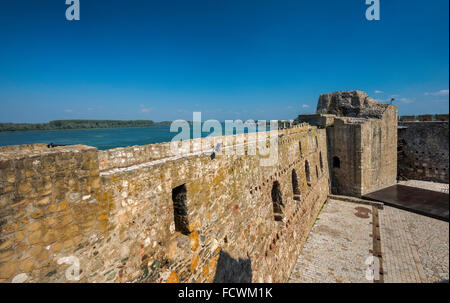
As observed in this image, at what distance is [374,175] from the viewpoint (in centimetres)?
1941

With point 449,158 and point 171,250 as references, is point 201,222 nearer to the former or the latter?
point 171,250

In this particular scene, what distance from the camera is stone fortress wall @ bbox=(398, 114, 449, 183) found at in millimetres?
21422

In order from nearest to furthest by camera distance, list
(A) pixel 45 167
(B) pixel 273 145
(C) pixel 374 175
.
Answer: (A) pixel 45 167 < (B) pixel 273 145 < (C) pixel 374 175

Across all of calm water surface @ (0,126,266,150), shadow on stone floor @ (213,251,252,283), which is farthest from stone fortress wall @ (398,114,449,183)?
shadow on stone floor @ (213,251,252,283)

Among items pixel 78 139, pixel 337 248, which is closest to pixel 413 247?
pixel 337 248

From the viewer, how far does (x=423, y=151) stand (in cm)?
2280

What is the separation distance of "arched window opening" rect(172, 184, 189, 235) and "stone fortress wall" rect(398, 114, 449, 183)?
2681 centimetres

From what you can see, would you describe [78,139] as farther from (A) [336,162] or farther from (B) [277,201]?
(A) [336,162]

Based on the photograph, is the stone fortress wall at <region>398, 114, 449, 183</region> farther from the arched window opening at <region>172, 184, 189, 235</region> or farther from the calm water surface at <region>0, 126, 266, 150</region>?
the arched window opening at <region>172, 184, 189, 235</region>

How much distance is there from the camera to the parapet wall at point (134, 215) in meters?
2.49

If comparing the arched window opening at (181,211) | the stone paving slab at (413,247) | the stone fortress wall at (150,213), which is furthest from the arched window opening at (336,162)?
the arched window opening at (181,211)

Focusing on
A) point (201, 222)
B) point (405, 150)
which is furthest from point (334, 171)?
point (201, 222)

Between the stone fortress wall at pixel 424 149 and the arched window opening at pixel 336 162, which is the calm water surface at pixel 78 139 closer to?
the arched window opening at pixel 336 162
